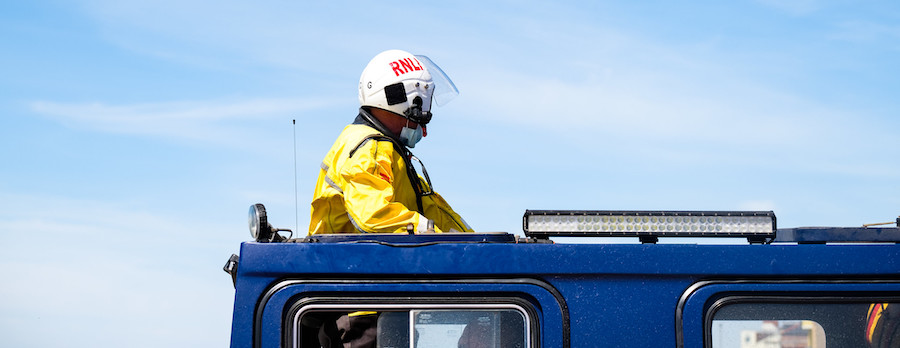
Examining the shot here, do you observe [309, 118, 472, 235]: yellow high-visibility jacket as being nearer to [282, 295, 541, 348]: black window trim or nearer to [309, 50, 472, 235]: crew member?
[309, 50, 472, 235]: crew member

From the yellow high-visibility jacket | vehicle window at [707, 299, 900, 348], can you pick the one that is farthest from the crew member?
vehicle window at [707, 299, 900, 348]

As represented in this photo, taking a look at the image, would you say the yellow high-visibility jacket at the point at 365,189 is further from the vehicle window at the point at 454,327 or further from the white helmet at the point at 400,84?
the vehicle window at the point at 454,327

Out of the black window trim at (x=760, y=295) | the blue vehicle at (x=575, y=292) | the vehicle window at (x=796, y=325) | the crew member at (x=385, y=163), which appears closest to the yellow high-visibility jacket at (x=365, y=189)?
the crew member at (x=385, y=163)

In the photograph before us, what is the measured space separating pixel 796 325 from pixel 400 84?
2480 millimetres

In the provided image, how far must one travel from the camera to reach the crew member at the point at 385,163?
4.68m

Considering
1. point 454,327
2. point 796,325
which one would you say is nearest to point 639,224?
point 796,325

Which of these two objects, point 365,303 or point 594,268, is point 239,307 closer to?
point 365,303

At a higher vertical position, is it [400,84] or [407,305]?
[400,84]

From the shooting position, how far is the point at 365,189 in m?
4.76

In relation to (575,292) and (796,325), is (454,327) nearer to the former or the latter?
(575,292)

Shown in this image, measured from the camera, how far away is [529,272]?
3.94 metres

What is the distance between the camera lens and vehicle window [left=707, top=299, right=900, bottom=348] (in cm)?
395

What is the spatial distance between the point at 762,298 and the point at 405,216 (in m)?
1.69

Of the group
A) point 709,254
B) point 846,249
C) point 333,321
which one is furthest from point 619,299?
point 333,321
